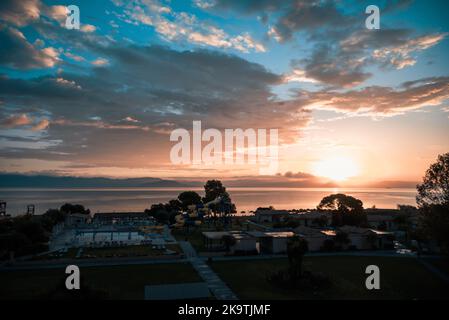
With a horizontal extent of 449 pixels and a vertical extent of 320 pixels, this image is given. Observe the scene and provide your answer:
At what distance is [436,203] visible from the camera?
3344cm

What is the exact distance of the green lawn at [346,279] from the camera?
26.5 metres

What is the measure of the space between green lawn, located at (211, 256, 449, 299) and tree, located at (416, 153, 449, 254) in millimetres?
4563

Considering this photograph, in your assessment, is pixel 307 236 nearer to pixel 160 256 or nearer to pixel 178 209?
pixel 160 256

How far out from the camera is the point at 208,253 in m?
42.4

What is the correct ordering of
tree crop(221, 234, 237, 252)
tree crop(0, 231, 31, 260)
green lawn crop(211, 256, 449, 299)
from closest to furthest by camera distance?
green lawn crop(211, 256, 449, 299) < tree crop(0, 231, 31, 260) < tree crop(221, 234, 237, 252)

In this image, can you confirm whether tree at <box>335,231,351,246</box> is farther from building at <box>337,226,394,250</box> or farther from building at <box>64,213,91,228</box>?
building at <box>64,213,91,228</box>

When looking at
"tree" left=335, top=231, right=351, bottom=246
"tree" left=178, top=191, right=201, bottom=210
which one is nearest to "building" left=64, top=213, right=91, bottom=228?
"tree" left=178, top=191, right=201, bottom=210

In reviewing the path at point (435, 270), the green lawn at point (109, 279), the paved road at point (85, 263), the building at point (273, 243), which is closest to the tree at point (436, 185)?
the path at point (435, 270)

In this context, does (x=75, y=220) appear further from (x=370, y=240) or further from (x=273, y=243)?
(x=370, y=240)

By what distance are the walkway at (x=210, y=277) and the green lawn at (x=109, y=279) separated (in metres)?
0.95

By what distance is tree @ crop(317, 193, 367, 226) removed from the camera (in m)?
65.8

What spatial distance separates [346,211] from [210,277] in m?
45.3

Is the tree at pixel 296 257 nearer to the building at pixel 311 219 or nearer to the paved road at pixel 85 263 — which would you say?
the paved road at pixel 85 263
